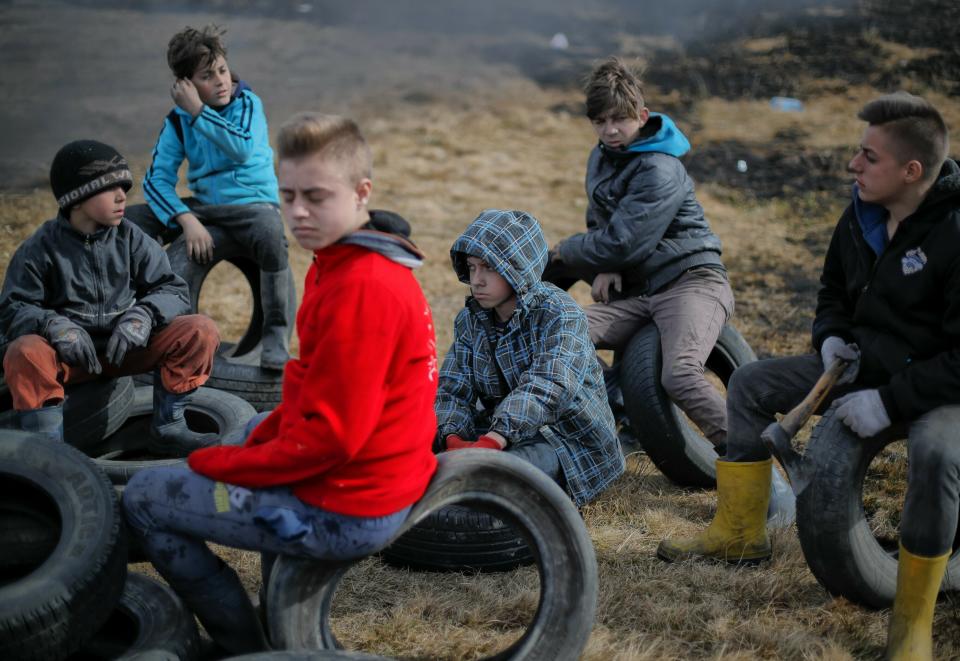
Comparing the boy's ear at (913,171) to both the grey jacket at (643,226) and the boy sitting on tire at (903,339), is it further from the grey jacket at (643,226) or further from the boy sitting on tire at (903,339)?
the grey jacket at (643,226)

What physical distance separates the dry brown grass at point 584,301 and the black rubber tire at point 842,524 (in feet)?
0.41

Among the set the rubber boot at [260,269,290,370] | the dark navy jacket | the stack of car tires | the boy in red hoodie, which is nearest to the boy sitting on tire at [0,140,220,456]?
the rubber boot at [260,269,290,370]

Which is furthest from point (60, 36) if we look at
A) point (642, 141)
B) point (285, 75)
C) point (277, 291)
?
point (642, 141)

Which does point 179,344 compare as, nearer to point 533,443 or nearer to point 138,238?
point 138,238

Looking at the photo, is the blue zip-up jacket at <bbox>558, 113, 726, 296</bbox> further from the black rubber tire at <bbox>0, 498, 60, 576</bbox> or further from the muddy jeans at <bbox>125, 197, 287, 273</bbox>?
the black rubber tire at <bbox>0, 498, 60, 576</bbox>

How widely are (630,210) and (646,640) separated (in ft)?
7.46

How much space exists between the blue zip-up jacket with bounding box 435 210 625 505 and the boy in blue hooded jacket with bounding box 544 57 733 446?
2.16 ft

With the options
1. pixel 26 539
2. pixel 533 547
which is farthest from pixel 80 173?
pixel 533 547

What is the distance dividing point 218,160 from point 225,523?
10.7 ft

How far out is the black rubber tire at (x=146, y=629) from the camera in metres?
2.96

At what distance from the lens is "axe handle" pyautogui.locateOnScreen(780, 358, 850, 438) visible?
12.4 feet

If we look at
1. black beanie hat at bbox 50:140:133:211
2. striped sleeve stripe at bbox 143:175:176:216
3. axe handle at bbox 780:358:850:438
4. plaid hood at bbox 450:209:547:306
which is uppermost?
black beanie hat at bbox 50:140:133:211

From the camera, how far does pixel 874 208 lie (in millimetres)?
3883

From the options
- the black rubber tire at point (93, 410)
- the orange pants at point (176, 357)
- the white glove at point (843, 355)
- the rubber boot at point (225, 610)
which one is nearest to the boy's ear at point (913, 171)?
the white glove at point (843, 355)
